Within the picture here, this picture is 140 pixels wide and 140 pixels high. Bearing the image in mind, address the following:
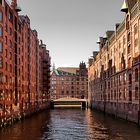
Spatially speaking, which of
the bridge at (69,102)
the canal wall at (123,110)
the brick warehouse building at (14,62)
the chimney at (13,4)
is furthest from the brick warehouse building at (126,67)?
the bridge at (69,102)

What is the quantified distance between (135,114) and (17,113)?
27.9 metres

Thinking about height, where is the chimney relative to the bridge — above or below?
above

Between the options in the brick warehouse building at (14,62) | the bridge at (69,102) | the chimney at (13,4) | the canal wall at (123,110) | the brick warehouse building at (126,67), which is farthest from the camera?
the bridge at (69,102)

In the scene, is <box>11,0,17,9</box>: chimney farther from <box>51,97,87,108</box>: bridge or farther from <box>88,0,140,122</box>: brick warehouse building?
<box>51,97,87,108</box>: bridge

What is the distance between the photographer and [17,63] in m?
75.1

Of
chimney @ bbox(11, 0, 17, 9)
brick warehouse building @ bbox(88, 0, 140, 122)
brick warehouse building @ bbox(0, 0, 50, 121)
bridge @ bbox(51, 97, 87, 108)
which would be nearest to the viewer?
brick warehouse building @ bbox(88, 0, 140, 122)

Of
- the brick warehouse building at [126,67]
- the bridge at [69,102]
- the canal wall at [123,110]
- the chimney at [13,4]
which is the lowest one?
the bridge at [69,102]

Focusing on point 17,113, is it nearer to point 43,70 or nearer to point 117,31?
point 117,31

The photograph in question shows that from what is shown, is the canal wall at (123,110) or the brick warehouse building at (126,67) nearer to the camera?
the brick warehouse building at (126,67)

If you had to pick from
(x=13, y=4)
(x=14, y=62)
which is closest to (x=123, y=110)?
(x=14, y=62)

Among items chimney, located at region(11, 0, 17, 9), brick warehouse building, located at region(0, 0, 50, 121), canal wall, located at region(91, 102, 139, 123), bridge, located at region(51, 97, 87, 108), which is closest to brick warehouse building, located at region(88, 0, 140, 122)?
canal wall, located at region(91, 102, 139, 123)

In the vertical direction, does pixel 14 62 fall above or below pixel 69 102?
above

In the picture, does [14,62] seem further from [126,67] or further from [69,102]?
[69,102]

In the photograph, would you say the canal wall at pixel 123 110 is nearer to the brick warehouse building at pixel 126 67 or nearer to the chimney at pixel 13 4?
the brick warehouse building at pixel 126 67
